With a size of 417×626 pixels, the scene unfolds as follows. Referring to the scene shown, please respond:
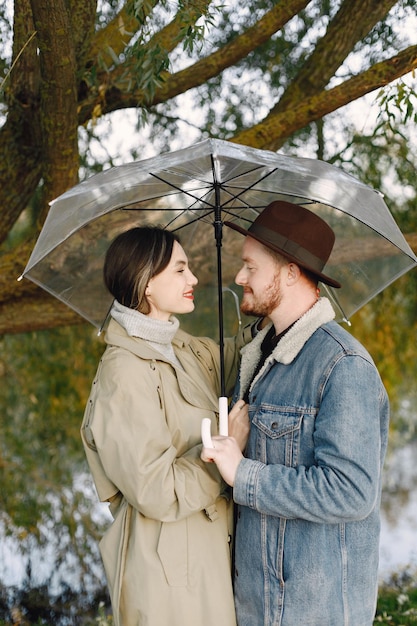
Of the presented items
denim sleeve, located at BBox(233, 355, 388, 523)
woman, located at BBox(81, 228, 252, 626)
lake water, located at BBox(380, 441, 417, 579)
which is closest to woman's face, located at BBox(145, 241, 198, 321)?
woman, located at BBox(81, 228, 252, 626)

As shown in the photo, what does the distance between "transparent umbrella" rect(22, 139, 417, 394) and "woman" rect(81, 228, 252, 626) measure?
0.25 meters

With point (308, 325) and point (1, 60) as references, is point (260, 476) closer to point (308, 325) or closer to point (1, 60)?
point (308, 325)

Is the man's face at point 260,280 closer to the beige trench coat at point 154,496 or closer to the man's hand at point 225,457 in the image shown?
the beige trench coat at point 154,496

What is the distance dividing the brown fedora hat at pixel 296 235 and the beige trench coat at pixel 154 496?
51 cm

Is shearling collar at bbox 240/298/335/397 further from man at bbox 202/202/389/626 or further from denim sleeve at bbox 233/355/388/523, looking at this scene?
denim sleeve at bbox 233/355/388/523

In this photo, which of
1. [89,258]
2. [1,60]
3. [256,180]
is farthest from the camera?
[1,60]

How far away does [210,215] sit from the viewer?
9.77 feet

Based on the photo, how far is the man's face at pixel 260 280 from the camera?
239 centimetres

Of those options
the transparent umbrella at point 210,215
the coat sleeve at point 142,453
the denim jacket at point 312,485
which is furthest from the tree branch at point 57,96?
the denim jacket at point 312,485

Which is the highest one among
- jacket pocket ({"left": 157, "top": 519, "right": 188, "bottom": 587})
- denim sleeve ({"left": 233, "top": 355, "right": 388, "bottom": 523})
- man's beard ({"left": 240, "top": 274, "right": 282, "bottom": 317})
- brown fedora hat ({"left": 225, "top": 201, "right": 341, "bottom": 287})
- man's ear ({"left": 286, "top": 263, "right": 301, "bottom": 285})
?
brown fedora hat ({"left": 225, "top": 201, "right": 341, "bottom": 287})

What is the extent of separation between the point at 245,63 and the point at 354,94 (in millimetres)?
1682

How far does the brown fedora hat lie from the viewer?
2.34 m

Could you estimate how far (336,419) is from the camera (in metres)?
2.06

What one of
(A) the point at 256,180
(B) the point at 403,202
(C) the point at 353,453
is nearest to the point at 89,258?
(A) the point at 256,180
